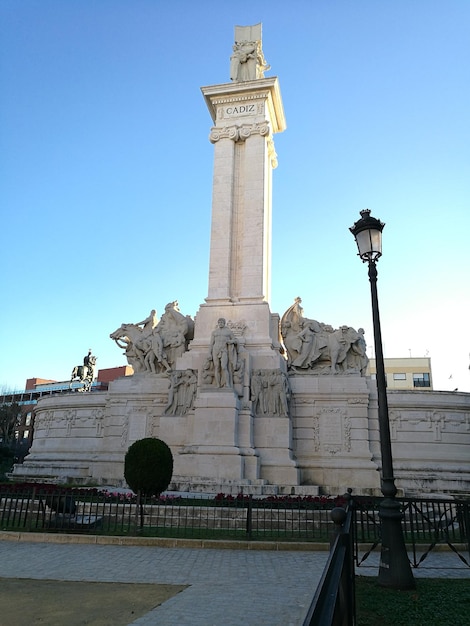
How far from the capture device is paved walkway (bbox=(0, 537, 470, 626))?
5.62 metres

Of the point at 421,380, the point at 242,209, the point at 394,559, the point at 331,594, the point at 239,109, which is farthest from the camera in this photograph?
the point at 421,380

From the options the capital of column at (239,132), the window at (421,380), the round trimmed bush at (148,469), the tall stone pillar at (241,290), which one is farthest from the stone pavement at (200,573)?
the window at (421,380)

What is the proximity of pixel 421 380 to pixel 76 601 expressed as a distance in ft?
219

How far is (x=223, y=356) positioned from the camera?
20297mm

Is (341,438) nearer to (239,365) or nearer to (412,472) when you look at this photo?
(412,472)

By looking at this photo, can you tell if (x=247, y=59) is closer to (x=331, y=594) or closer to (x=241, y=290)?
(x=241, y=290)

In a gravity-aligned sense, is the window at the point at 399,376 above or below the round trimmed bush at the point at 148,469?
above

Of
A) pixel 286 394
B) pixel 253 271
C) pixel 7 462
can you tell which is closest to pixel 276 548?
pixel 286 394

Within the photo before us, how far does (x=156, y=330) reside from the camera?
24.1 meters

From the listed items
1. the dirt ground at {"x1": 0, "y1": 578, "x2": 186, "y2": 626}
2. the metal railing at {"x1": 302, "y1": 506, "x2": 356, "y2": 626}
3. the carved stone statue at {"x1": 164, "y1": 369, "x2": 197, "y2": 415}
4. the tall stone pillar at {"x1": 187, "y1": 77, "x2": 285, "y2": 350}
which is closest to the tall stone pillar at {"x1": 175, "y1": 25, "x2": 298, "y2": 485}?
the tall stone pillar at {"x1": 187, "y1": 77, "x2": 285, "y2": 350}

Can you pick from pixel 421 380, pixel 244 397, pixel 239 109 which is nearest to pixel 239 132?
pixel 239 109

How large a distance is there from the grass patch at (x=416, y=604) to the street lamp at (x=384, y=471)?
210mm

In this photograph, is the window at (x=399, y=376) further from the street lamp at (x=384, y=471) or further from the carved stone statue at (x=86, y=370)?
the street lamp at (x=384, y=471)

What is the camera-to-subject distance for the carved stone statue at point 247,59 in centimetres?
2810
